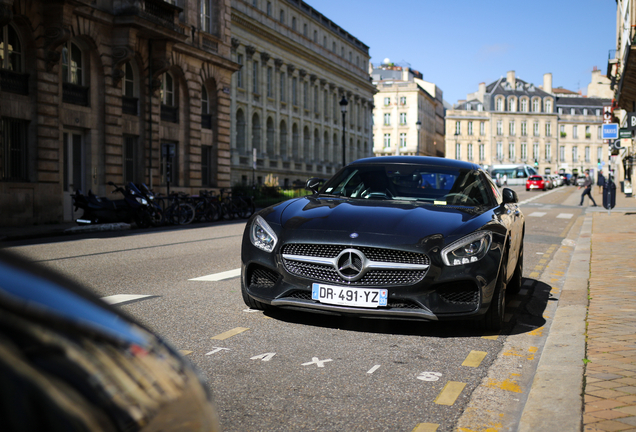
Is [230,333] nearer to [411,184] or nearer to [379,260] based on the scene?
[379,260]

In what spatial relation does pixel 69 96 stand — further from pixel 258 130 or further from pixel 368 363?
pixel 258 130

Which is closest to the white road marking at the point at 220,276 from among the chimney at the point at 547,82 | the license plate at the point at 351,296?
the license plate at the point at 351,296

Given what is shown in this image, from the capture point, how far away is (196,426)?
110 cm

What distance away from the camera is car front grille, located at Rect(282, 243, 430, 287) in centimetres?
505

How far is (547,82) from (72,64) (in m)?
130

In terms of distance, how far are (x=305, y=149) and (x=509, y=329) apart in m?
63.6

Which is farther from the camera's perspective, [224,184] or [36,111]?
[224,184]

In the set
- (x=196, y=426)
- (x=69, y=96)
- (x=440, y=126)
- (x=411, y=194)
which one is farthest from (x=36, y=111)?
(x=440, y=126)

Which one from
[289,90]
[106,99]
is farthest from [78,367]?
[289,90]

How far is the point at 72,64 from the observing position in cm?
2495

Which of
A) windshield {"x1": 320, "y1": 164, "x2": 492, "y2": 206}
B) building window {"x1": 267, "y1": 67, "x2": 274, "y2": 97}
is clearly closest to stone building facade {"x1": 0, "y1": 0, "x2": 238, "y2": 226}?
windshield {"x1": 320, "y1": 164, "x2": 492, "y2": 206}

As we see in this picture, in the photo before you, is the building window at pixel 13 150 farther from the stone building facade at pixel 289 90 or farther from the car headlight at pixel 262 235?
the stone building facade at pixel 289 90

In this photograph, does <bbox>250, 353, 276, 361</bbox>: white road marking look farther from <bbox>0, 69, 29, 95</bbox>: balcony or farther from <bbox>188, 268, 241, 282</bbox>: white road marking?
<bbox>0, 69, 29, 95</bbox>: balcony

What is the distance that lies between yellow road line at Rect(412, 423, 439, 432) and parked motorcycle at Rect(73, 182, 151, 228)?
676 inches
